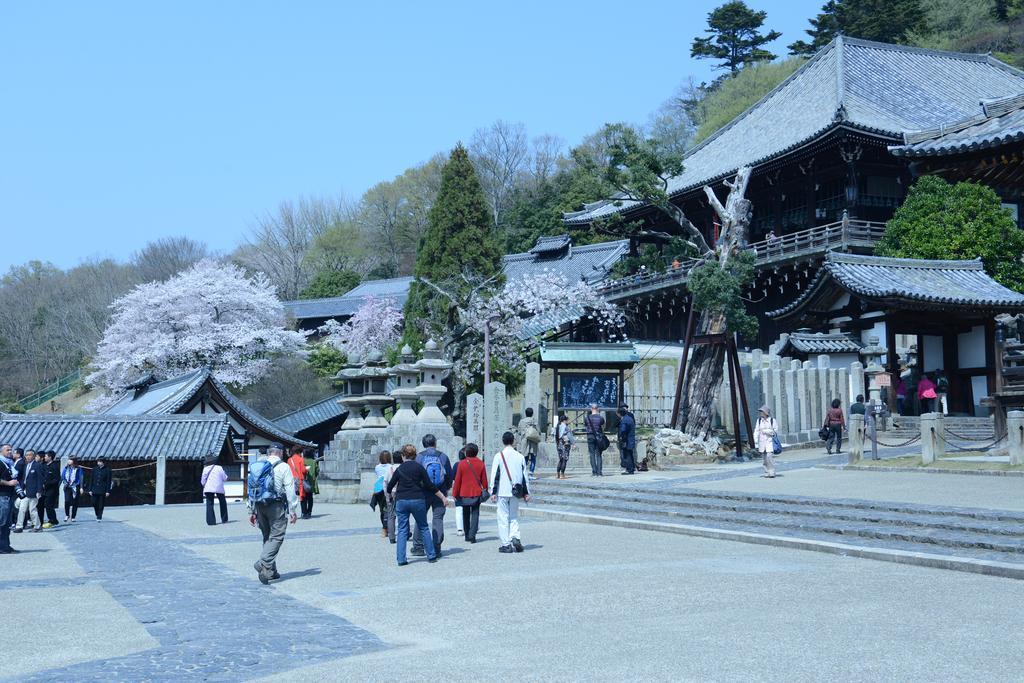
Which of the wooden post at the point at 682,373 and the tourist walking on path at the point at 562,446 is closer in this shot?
the tourist walking on path at the point at 562,446

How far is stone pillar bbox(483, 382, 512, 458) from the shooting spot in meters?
23.7

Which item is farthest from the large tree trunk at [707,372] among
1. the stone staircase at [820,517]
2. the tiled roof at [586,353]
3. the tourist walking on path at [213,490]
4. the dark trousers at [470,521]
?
the dark trousers at [470,521]

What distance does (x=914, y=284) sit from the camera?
90.1 feet

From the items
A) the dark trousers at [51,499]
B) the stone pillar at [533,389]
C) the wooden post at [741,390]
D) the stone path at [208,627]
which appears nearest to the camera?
the stone path at [208,627]

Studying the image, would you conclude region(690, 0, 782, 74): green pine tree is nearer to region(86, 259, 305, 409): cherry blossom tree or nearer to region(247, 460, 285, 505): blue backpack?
region(86, 259, 305, 409): cherry blossom tree

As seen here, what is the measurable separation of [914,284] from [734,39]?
5440cm

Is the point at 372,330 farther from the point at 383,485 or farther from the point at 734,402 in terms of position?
the point at 383,485

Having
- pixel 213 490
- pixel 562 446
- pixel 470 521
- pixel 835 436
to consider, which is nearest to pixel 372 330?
pixel 562 446

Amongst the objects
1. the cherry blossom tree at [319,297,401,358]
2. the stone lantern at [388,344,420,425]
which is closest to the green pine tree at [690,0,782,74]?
the cherry blossom tree at [319,297,401,358]

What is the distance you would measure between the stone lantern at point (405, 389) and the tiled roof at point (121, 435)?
27.7 feet

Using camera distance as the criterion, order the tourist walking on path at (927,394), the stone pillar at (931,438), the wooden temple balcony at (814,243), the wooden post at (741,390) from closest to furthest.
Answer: the stone pillar at (931,438), the wooden post at (741,390), the tourist walking on path at (927,394), the wooden temple balcony at (814,243)

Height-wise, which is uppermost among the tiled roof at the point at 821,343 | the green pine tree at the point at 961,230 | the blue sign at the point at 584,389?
the green pine tree at the point at 961,230

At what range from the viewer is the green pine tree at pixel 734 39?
74.6m

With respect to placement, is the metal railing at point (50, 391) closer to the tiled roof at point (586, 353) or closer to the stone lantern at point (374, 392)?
the stone lantern at point (374, 392)
